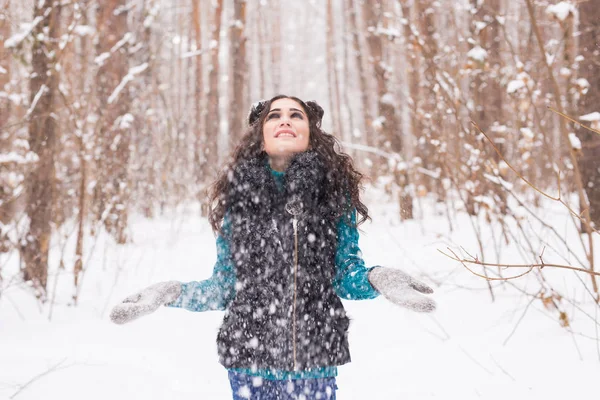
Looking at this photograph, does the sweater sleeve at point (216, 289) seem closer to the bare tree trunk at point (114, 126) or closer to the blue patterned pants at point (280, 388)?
the blue patterned pants at point (280, 388)

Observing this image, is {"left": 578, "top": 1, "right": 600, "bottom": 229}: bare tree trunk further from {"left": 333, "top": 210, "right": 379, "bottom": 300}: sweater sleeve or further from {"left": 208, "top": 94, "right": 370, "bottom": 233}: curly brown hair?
{"left": 333, "top": 210, "right": 379, "bottom": 300}: sweater sleeve

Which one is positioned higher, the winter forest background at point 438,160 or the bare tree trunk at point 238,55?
the bare tree trunk at point 238,55

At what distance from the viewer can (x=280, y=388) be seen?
65.2 inches

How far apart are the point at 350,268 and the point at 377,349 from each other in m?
2.07

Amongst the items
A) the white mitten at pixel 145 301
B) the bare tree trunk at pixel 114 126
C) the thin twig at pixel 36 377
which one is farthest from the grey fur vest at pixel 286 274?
the bare tree trunk at pixel 114 126

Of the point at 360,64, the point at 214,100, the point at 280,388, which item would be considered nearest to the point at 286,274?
the point at 280,388

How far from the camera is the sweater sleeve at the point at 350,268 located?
1572 mm

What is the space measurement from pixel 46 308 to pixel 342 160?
3291mm

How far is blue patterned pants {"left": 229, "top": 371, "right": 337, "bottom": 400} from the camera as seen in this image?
1.64 meters

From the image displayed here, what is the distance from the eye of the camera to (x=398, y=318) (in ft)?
12.9

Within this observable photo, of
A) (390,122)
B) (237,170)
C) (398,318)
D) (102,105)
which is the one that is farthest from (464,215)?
(237,170)

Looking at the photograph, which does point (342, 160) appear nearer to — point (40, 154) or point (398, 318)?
point (398, 318)

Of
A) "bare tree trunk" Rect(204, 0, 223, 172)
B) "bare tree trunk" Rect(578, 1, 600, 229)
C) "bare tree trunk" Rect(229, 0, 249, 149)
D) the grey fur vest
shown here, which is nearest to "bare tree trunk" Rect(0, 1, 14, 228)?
the grey fur vest

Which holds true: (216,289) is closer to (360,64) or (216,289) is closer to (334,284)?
(334,284)
